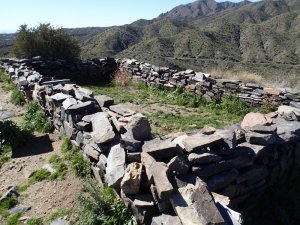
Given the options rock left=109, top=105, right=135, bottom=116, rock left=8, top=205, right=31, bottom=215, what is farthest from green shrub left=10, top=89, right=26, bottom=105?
rock left=8, top=205, right=31, bottom=215

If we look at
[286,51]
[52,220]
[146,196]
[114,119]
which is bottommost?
[286,51]

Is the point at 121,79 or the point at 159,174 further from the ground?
the point at 159,174

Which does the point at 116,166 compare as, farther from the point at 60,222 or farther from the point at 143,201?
the point at 60,222

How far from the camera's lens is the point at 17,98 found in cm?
1030

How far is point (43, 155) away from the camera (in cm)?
667

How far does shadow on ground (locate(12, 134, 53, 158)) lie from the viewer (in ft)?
22.4

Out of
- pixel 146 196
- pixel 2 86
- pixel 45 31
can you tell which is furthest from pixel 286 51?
pixel 146 196

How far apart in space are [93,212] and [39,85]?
5960 mm

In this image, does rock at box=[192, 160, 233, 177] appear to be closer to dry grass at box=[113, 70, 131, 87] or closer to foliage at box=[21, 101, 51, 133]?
foliage at box=[21, 101, 51, 133]

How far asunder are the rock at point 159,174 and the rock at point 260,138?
65.7 inches

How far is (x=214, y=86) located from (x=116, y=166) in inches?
247

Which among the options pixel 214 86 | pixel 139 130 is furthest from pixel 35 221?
pixel 214 86

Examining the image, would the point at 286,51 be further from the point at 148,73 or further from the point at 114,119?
the point at 114,119

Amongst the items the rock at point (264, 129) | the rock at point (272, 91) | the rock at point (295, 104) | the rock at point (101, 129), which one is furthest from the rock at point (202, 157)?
the rock at point (272, 91)
